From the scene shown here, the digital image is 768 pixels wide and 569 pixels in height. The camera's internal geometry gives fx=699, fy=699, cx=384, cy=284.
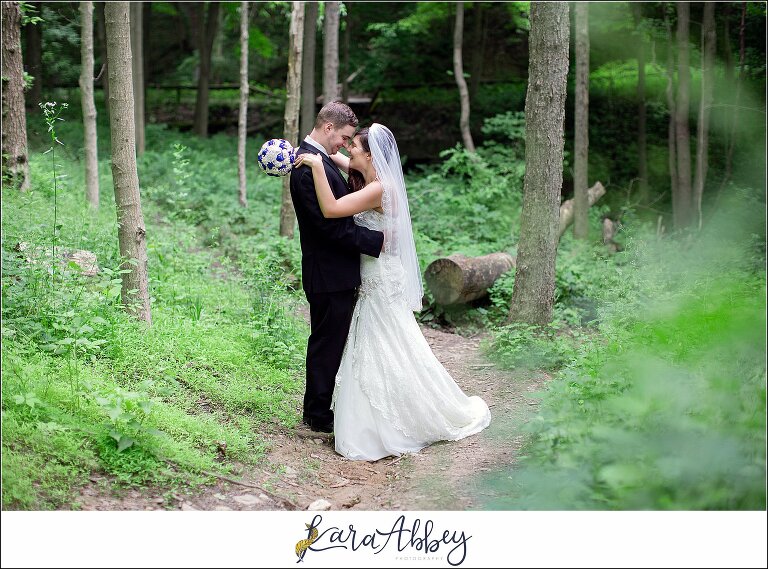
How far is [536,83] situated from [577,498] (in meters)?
5.19

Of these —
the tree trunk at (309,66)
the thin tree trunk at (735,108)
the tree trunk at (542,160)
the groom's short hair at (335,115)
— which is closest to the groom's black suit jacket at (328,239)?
the groom's short hair at (335,115)

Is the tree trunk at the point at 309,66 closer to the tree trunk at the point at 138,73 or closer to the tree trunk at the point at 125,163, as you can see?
the tree trunk at the point at 138,73

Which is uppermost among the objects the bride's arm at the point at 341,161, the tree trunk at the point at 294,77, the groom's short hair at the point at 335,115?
the tree trunk at the point at 294,77

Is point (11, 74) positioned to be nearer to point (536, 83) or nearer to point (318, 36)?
point (536, 83)

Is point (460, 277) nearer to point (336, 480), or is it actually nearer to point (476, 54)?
point (336, 480)

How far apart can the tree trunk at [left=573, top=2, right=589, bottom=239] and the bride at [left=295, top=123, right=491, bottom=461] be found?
904 centimetres

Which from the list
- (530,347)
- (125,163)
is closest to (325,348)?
(125,163)

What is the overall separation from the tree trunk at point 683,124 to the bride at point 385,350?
11095 mm

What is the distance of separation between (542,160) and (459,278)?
223 cm

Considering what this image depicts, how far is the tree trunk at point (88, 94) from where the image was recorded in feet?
35.1

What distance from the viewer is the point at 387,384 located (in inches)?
219

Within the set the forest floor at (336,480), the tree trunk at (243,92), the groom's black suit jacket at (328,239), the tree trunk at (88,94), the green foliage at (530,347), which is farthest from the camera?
the tree trunk at (243,92)

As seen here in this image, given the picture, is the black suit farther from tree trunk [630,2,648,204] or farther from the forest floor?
tree trunk [630,2,648,204]

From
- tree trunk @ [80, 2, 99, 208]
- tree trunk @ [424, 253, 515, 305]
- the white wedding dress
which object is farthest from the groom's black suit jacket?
tree trunk @ [80, 2, 99, 208]
